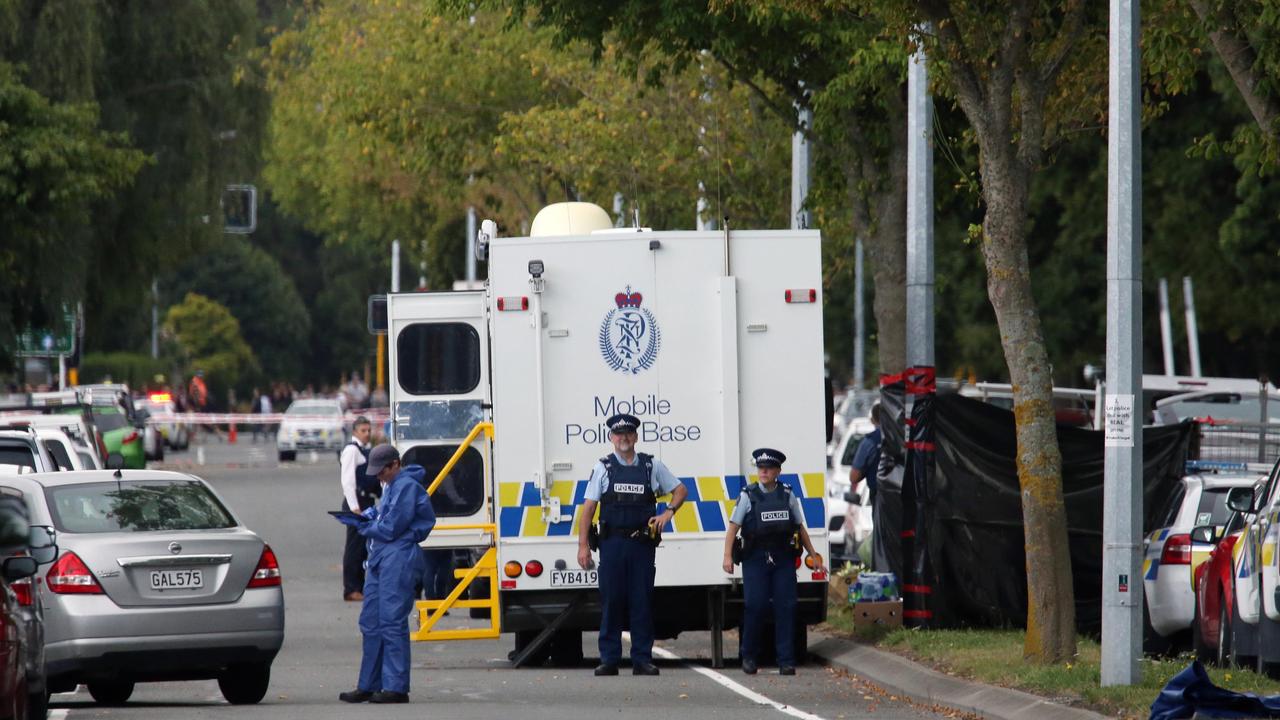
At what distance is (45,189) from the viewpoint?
3300 centimetres

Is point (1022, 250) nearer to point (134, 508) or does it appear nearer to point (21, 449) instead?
point (134, 508)

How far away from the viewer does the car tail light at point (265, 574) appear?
530 inches

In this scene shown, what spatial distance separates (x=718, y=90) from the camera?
3012 cm

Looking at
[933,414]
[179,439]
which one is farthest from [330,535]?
[179,439]

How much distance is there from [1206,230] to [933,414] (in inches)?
940

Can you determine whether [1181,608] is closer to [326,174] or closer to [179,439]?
[326,174]

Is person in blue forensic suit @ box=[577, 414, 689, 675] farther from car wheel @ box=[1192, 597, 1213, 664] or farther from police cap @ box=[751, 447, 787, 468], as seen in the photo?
car wheel @ box=[1192, 597, 1213, 664]

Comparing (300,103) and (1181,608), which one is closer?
(1181,608)

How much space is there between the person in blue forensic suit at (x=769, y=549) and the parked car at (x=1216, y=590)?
2.67 meters

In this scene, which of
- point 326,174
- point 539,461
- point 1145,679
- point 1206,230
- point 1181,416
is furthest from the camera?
point 326,174

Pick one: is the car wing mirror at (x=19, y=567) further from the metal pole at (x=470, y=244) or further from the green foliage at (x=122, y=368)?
the green foliage at (x=122, y=368)

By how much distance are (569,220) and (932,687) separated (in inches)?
207

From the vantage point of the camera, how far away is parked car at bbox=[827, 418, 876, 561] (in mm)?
22672

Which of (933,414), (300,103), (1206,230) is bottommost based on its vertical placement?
(933,414)
